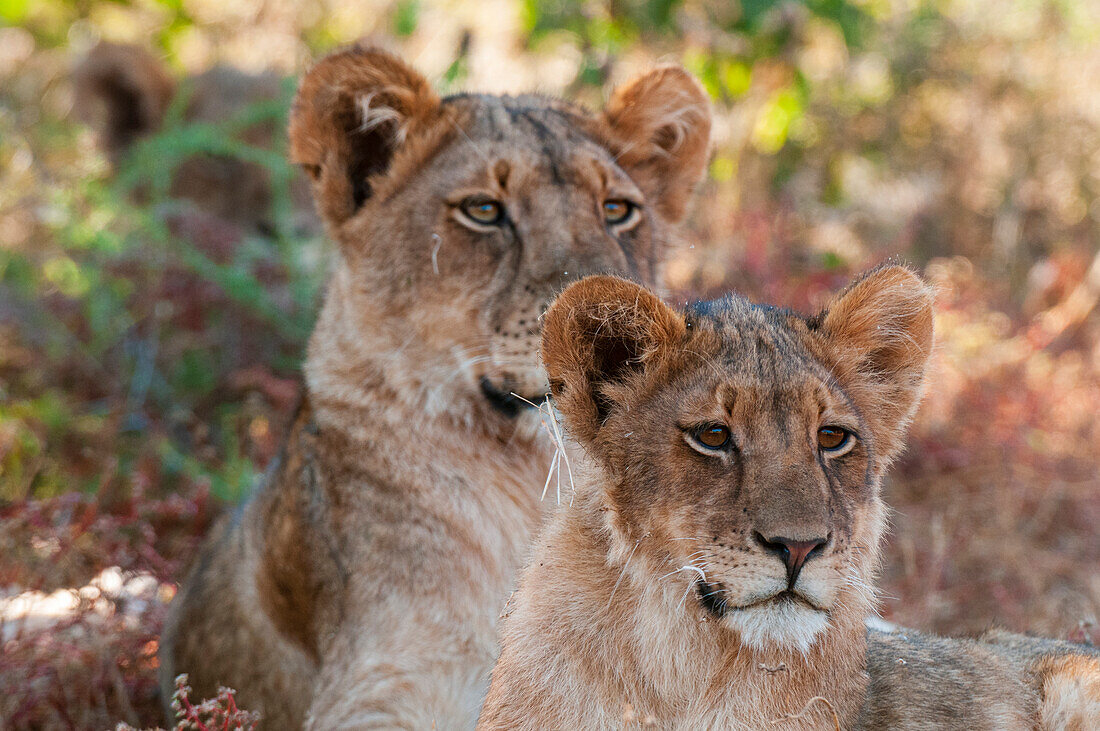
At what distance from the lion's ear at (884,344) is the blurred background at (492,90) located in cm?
67

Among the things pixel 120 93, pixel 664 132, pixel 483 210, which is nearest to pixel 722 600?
pixel 483 210

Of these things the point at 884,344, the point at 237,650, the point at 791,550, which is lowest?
the point at 237,650

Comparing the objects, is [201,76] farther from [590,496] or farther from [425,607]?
[590,496]

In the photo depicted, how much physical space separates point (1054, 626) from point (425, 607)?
287 centimetres

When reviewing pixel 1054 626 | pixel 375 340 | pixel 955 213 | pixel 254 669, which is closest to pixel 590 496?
pixel 375 340

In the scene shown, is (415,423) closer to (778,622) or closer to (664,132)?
(664,132)

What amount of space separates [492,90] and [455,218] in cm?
487

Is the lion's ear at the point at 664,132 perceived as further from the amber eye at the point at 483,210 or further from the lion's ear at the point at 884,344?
the lion's ear at the point at 884,344

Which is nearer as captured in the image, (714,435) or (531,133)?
(714,435)

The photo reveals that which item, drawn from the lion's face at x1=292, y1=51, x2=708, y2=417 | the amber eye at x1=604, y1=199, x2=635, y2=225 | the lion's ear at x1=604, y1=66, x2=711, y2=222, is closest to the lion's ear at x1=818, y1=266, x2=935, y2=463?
the lion's face at x1=292, y1=51, x2=708, y2=417

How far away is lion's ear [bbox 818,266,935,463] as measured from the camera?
9.02 feet

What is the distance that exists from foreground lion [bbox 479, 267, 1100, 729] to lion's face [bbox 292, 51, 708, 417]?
80 centimetres

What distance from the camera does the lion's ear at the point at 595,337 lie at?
2.45 metres

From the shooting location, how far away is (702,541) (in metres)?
2.28
